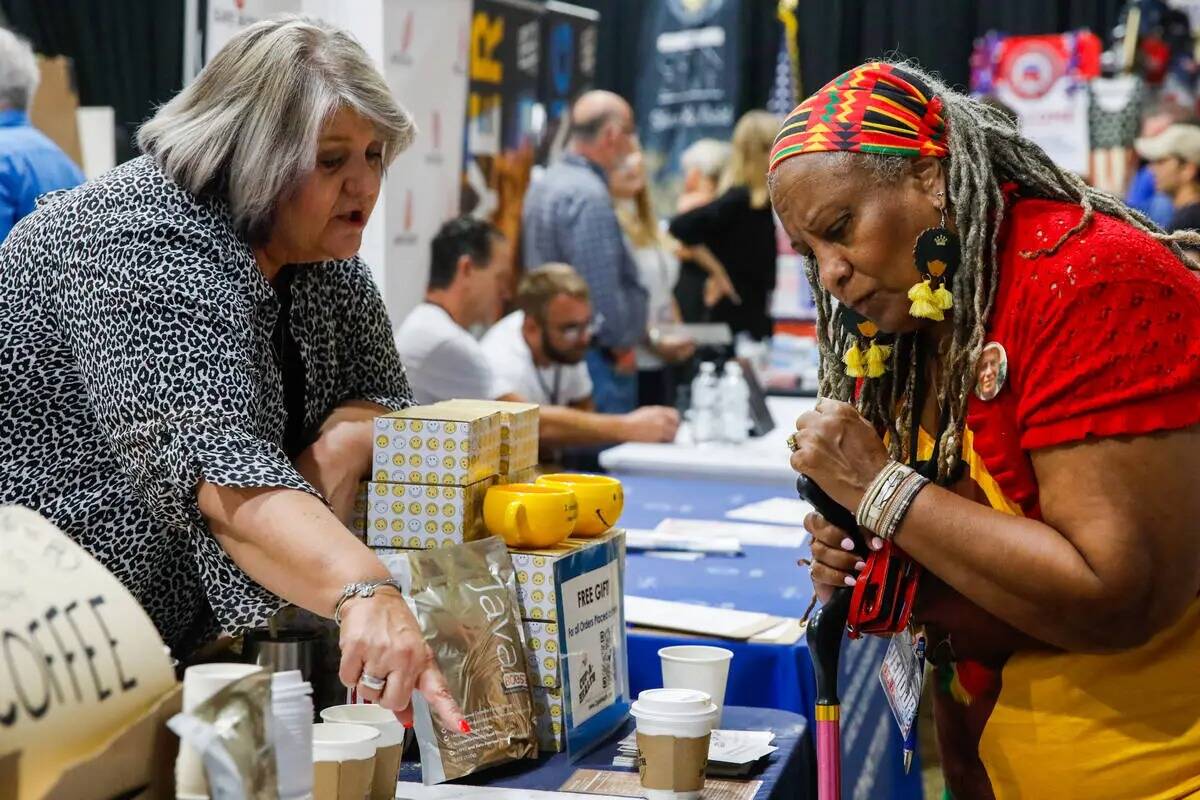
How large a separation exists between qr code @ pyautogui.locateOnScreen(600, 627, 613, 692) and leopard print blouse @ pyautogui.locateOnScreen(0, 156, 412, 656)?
46cm

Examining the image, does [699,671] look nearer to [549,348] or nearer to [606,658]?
[606,658]

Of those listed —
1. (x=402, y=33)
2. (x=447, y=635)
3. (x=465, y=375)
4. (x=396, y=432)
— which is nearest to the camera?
(x=447, y=635)

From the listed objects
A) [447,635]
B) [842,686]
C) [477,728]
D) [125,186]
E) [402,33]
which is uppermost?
[402,33]

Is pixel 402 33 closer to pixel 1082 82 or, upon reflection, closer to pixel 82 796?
pixel 82 796

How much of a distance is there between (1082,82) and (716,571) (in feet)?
19.7

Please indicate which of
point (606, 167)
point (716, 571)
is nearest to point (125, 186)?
point (716, 571)

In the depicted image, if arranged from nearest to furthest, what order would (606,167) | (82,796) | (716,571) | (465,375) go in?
1. (82,796)
2. (716,571)
3. (465,375)
4. (606,167)

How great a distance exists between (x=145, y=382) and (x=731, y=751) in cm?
84

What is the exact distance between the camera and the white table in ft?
13.6

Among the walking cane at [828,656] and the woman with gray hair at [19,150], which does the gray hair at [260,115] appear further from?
the woman with gray hair at [19,150]

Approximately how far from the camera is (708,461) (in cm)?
423

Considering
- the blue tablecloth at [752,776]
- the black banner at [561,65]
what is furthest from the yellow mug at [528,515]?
the black banner at [561,65]

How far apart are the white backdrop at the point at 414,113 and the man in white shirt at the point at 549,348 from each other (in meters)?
0.49

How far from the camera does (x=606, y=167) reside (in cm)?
597
